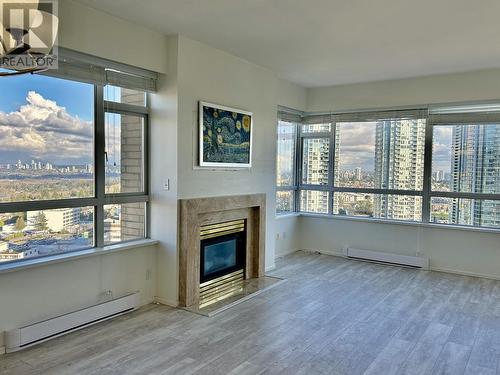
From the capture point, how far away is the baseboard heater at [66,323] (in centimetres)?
291

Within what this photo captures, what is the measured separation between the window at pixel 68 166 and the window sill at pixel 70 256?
0.08m

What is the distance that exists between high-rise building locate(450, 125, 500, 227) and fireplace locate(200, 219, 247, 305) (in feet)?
10.1

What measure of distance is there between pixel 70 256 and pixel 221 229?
1713 mm

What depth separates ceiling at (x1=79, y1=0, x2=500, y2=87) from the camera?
307 centimetres

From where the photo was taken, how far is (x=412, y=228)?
5.70 meters

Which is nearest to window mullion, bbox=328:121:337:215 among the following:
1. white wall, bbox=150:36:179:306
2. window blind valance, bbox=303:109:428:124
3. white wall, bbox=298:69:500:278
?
window blind valance, bbox=303:109:428:124

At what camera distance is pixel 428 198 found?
222 inches

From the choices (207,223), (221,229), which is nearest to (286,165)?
(221,229)

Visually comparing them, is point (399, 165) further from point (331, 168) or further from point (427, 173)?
point (331, 168)

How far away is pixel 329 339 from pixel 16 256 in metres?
2.60

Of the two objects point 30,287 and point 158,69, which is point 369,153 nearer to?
point 158,69

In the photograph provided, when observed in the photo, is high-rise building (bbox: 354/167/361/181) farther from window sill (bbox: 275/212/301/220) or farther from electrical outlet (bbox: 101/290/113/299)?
electrical outlet (bbox: 101/290/113/299)

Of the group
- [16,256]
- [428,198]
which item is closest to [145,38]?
[16,256]

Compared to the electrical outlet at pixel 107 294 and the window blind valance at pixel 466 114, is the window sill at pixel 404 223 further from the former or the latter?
the electrical outlet at pixel 107 294
